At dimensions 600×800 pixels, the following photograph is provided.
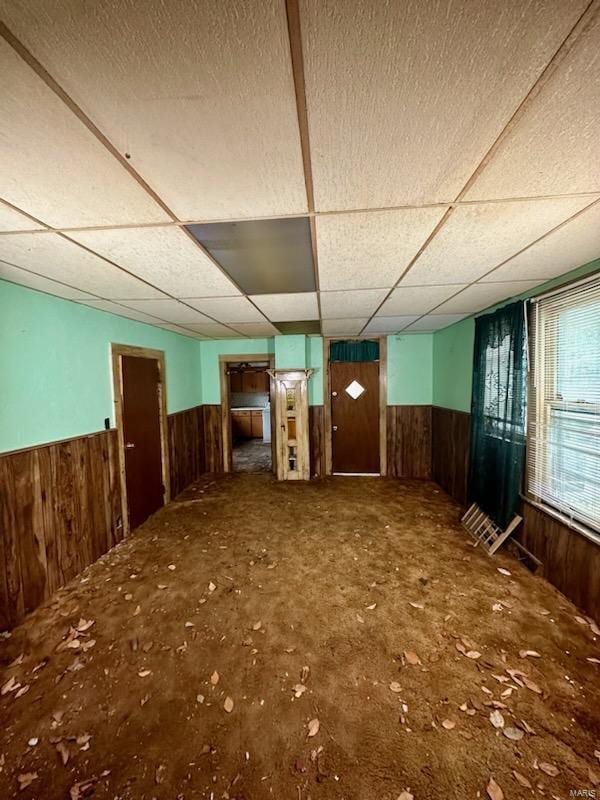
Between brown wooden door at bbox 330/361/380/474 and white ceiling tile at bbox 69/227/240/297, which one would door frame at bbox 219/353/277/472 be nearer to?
brown wooden door at bbox 330/361/380/474

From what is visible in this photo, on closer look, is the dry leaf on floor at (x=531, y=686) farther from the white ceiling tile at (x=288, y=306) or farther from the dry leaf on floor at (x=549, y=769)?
the white ceiling tile at (x=288, y=306)

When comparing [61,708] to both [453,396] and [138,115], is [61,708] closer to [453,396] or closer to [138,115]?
[138,115]

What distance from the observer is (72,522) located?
2.62m

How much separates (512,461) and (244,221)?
296cm

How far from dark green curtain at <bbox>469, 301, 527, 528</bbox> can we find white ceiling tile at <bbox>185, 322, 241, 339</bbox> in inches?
126

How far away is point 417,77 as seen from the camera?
2.53 feet

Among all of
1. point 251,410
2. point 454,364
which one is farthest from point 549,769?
point 251,410

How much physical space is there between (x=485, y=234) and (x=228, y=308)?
228cm

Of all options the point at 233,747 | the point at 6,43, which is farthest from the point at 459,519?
the point at 6,43

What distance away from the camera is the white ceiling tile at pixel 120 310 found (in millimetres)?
2762

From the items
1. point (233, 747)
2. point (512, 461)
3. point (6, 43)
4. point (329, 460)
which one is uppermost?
point (6, 43)

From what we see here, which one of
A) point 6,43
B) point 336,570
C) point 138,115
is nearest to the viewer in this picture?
point 6,43

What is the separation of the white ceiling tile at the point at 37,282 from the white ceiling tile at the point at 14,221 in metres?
0.58

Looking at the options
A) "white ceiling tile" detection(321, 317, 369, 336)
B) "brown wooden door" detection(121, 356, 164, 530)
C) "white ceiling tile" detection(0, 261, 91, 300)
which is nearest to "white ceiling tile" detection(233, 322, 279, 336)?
"white ceiling tile" detection(321, 317, 369, 336)
